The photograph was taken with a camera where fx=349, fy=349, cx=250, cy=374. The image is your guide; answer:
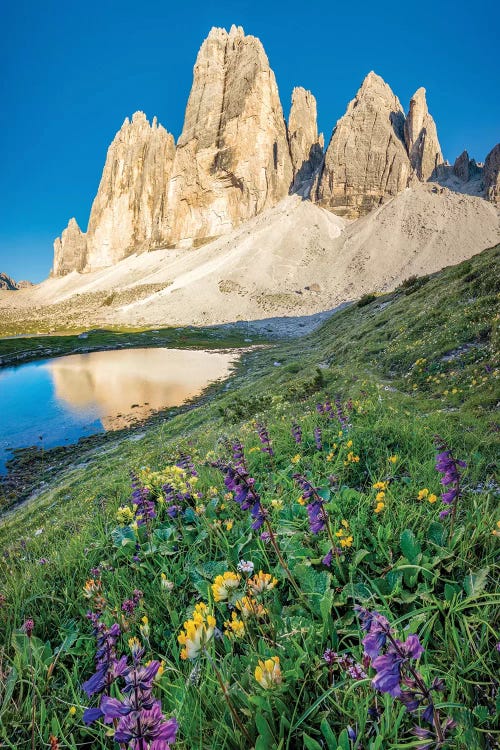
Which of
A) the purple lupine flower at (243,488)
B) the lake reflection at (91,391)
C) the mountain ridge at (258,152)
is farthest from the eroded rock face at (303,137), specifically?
the purple lupine flower at (243,488)

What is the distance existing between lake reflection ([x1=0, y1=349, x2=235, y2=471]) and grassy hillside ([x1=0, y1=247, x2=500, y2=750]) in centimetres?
2035

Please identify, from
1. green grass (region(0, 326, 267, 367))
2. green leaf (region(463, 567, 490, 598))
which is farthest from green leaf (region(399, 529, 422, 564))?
green grass (region(0, 326, 267, 367))

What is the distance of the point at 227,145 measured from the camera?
165 meters

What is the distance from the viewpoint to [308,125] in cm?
17062

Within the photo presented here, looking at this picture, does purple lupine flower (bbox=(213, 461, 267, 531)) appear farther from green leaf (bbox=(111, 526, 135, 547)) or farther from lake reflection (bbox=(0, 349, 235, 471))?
lake reflection (bbox=(0, 349, 235, 471))

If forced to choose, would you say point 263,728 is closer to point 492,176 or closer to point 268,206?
point 492,176

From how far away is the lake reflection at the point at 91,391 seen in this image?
25266 millimetres

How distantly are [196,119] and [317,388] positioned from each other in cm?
20698

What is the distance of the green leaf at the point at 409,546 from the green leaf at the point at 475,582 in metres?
0.38

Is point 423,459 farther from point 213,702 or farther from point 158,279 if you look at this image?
point 158,279

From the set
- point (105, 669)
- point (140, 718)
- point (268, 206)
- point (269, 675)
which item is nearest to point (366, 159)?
point (268, 206)

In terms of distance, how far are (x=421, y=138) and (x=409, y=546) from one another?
559 feet

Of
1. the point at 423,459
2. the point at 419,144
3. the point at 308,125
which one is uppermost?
the point at 308,125

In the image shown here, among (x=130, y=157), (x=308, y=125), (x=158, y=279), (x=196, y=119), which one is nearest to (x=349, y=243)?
(x=158, y=279)
